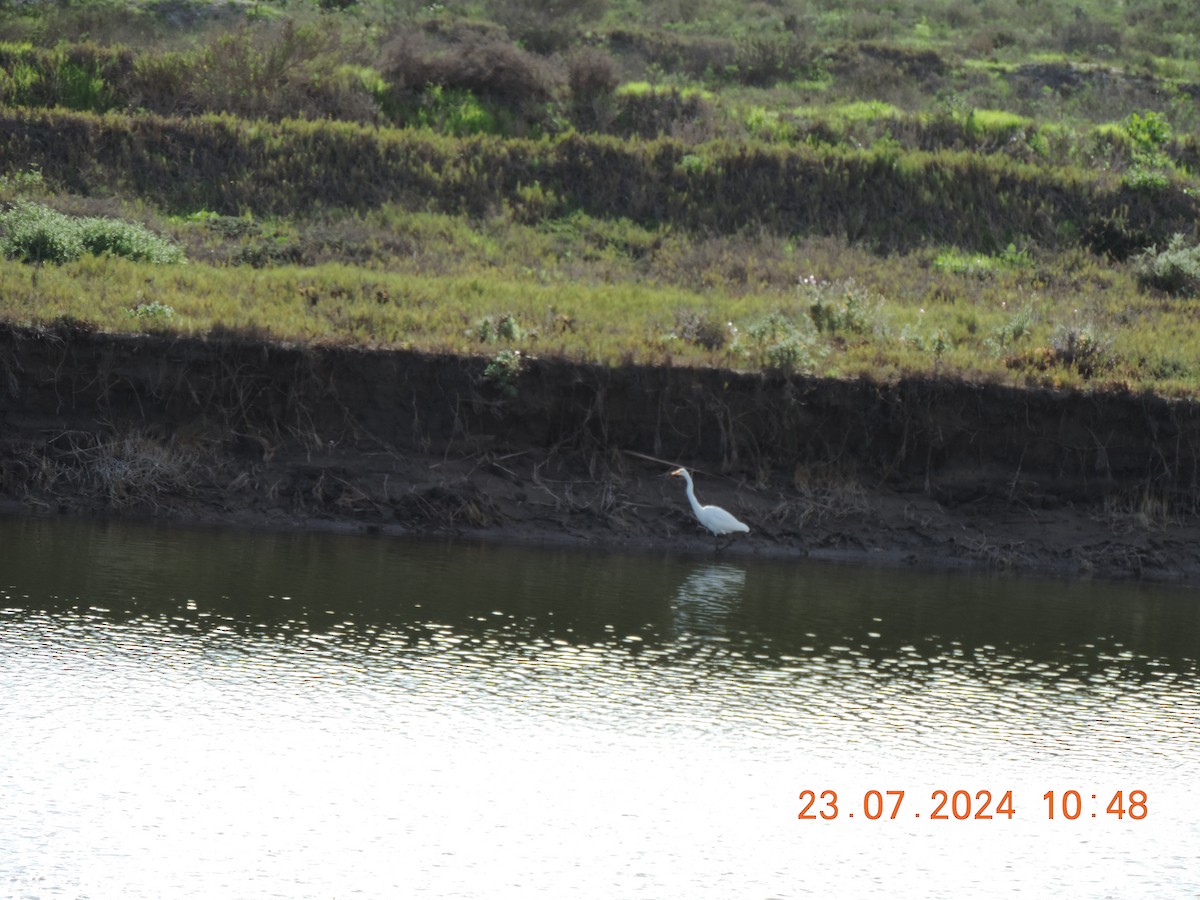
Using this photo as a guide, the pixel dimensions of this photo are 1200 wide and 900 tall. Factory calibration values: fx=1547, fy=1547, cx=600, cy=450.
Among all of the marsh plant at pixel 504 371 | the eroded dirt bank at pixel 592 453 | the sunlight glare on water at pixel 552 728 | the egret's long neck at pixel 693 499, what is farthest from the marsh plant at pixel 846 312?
the sunlight glare on water at pixel 552 728

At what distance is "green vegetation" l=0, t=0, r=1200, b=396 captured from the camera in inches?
934

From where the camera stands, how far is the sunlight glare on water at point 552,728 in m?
9.73

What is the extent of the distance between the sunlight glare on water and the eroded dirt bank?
6.95 ft

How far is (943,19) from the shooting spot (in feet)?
186

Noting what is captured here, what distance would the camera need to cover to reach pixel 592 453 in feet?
72.0

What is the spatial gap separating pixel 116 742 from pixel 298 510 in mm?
9560

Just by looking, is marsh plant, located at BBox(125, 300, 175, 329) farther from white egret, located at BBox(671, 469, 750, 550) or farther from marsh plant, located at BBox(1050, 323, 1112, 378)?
marsh plant, located at BBox(1050, 323, 1112, 378)

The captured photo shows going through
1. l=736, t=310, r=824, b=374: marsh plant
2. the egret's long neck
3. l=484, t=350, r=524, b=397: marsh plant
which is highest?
l=736, t=310, r=824, b=374: marsh plant

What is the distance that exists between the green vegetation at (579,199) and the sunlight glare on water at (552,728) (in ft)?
18.8

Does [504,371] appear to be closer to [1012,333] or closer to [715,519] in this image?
[715,519]

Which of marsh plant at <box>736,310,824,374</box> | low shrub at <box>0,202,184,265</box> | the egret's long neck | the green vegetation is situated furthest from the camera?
low shrub at <box>0,202,184,265</box>

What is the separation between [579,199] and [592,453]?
12268 millimetres

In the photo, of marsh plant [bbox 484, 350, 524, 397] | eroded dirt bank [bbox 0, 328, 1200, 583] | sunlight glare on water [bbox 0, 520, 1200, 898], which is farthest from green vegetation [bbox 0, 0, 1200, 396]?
sunlight glare on water [bbox 0, 520, 1200, 898]

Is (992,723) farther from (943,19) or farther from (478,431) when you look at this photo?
(943,19)
